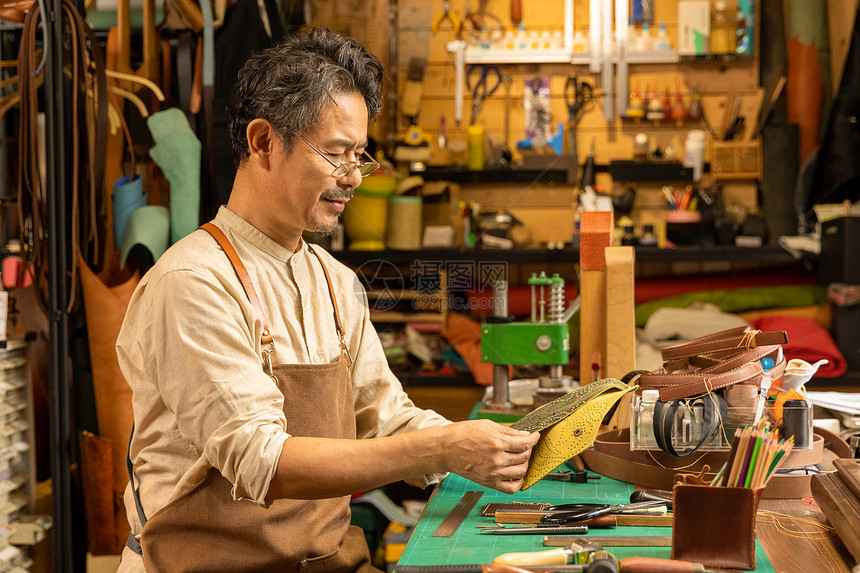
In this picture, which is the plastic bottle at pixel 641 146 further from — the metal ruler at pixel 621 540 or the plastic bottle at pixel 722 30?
the metal ruler at pixel 621 540

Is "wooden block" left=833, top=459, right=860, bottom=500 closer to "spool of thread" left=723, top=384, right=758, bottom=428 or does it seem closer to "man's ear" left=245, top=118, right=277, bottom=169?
"spool of thread" left=723, top=384, right=758, bottom=428

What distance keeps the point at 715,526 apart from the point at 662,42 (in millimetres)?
3391

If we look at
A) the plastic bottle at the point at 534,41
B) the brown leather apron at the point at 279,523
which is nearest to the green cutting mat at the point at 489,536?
the brown leather apron at the point at 279,523

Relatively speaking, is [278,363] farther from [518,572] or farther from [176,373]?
[518,572]

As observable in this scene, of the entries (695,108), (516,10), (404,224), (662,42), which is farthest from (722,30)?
(404,224)

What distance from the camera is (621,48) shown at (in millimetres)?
3994

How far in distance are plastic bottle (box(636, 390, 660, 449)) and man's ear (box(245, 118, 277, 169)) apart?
872 millimetres

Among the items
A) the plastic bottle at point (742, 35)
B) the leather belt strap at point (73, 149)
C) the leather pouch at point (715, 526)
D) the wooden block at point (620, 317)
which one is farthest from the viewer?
the plastic bottle at point (742, 35)

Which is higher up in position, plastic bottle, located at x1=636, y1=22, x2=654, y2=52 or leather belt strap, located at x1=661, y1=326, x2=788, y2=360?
plastic bottle, located at x1=636, y1=22, x2=654, y2=52

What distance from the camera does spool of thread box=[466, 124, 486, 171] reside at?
3984 millimetres

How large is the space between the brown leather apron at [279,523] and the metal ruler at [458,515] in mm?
283

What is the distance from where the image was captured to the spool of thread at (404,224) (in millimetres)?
3768

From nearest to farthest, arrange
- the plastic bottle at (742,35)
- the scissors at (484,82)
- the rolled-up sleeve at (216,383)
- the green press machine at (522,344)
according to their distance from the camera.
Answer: the rolled-up sleeve at (216,383) < the green press machine at (522,344) < the plastic bottle at (742,35) < the scissors at (484,82)

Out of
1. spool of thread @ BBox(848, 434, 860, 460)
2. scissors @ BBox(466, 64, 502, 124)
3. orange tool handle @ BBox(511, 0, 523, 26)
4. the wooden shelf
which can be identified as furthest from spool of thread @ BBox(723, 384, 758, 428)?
orange tool handle @ BBox(511, 0, 523, 26)
